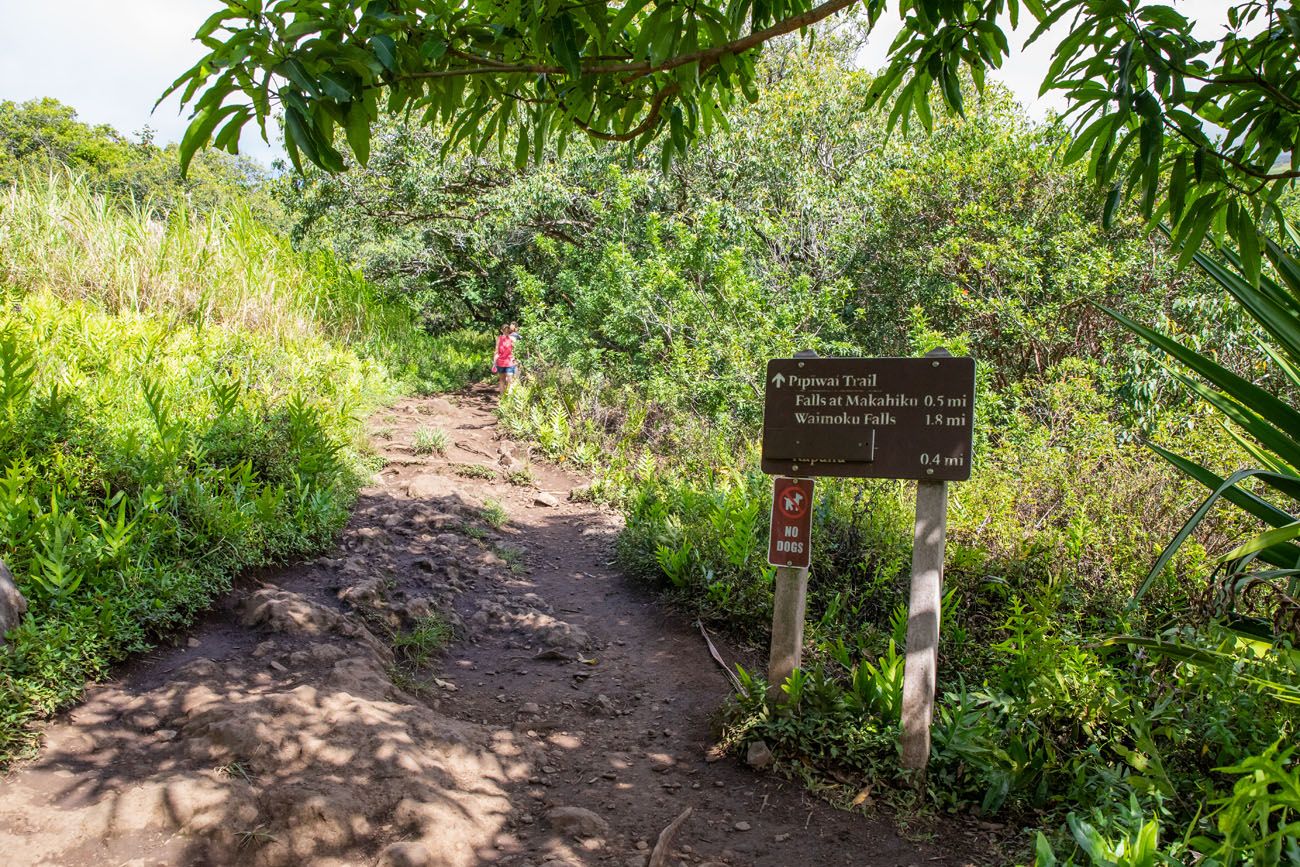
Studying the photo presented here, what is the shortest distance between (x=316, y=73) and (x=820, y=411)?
109 inches

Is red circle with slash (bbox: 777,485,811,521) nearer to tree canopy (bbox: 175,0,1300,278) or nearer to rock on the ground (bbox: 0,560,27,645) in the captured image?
tree canopy (bbox: 175,0,1300,278)

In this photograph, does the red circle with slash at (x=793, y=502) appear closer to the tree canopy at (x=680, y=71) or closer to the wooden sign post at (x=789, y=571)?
the wooden sign post at (x=789, y=571)

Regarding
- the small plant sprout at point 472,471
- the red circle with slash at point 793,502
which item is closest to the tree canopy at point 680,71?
the red circle with slash at point 793,502

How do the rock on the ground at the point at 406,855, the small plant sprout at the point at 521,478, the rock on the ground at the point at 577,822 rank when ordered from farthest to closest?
the small plant sprout at the point at 521,478 → the rock on the ground at the point at 577,822 → the rock on the ground at the point at 406,855

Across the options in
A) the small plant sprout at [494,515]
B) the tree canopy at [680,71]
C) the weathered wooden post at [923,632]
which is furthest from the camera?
the small plant sprout at [494,515]

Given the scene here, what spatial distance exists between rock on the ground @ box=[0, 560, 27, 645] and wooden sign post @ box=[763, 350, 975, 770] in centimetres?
345

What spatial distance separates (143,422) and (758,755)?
174 inches

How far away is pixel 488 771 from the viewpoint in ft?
12.5

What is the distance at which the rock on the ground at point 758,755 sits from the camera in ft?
12.8

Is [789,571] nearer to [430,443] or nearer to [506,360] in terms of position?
[430,443]

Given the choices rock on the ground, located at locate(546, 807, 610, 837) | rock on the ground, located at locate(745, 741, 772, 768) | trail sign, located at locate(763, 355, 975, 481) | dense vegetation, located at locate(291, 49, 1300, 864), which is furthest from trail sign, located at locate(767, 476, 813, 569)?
rock on the ground, located at locate(546, 807, 610, 837)

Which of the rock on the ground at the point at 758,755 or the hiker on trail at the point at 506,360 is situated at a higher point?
the hiker on trail at the point at 506,360

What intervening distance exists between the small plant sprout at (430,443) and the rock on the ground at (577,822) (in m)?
6.36

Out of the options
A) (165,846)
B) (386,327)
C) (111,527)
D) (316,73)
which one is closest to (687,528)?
(111,527)
